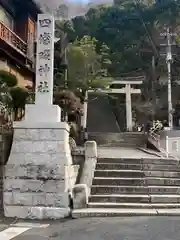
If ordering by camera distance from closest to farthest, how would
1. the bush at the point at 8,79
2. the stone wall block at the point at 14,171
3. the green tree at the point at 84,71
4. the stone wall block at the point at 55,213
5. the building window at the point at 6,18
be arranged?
the stone wall block at the point at 55,213
the stone wall block at the point at 14,171
the bush at the point at 8,79
the building window at the point at 6,18
the green tree at the point at 84,71

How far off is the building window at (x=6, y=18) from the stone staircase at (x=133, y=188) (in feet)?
34.1

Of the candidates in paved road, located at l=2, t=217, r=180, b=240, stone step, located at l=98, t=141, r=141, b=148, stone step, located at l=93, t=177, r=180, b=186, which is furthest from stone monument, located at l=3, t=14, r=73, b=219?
stone step, located at l=98, t=141, r=141, b=148

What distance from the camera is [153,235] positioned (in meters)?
5.78

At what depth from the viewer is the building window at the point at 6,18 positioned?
55.0 feet

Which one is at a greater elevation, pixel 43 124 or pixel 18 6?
pixel 18 6

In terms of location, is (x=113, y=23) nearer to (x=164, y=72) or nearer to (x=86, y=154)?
(x=164, y=72)

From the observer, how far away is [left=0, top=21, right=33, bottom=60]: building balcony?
1498 cm

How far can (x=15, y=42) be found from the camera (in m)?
16.8

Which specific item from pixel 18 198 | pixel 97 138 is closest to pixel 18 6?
pixel 97 138

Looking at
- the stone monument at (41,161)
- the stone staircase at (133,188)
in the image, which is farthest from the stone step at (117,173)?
the stone monument at (41,161)

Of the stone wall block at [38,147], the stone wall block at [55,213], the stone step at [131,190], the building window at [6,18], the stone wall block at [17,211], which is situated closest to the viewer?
the stone wall block at [55,213]

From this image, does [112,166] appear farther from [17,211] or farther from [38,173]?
[17,211]

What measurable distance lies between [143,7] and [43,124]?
126ft

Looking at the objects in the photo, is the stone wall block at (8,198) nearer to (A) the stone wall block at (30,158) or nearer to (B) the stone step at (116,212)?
(A) the stone wall block at (30,158)
